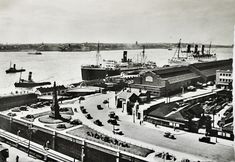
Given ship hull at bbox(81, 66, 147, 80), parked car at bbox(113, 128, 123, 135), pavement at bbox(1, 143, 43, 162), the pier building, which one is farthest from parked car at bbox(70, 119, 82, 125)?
ship hull at bbox(81, 66, 147, 80)

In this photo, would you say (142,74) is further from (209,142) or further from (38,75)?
(38,75)

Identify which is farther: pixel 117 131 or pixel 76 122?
pixel 76 122

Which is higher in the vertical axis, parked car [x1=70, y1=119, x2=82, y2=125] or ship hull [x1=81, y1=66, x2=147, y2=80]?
ship hull [x1=81, y1=66, x2=147, y2=80]

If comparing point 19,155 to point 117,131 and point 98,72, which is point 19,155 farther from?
point 98,72

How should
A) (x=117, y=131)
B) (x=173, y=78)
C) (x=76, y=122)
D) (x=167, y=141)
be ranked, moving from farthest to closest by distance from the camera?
(x=173, y=78) < (x=76, y=122) < (x=117, y=131) < (x=167, y=141)

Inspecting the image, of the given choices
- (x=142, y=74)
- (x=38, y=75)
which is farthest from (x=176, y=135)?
(x=38, y=75)

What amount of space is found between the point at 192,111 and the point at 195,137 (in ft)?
1.90

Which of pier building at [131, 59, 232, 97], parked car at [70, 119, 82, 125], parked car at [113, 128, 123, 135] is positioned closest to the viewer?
parked car at [113, 128, 123, 135]

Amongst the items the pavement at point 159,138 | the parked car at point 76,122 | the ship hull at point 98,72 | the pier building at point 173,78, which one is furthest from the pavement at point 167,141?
the ship hull at point 98,72

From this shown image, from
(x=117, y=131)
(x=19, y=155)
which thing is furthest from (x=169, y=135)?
(x=19, y=155)

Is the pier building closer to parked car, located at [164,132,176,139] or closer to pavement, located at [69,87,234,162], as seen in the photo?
pavement, located at [69,87,234,162]

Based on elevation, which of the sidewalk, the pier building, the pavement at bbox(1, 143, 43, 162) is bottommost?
the pavement at bbox(1, 143, 43, 162)

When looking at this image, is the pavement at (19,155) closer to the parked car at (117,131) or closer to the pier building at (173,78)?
the parked car at (117,131)

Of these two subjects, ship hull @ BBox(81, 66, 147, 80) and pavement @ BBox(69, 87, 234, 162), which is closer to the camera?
pavement @ BBox(69, 87, 234, 162)
